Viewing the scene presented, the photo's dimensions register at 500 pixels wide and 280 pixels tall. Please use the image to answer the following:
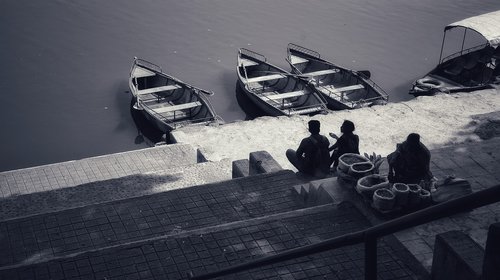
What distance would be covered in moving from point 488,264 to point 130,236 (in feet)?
16.1

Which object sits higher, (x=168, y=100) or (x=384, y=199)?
(x=384, y=199)

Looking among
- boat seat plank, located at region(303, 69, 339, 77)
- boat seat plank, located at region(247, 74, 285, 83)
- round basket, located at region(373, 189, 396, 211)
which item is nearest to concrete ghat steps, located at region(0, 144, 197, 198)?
boat seat plank, located at region(247, 74, 285, 83)

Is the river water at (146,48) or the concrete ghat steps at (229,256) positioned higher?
the concrete ghat steps at (229,256)

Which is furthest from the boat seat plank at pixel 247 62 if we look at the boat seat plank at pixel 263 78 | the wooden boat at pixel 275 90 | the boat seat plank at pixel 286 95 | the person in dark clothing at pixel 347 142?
the person in dark clothing at pixel 347 142

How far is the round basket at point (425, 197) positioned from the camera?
26.5 feet

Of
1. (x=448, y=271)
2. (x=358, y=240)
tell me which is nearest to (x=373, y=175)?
(x=448, y=271)

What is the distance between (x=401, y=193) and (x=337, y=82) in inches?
619

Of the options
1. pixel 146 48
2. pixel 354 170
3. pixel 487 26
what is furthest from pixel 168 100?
pixel 354 170

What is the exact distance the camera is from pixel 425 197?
26.5 feet

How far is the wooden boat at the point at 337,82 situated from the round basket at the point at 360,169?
12878 mm

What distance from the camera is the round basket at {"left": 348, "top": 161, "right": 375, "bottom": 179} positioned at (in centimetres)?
856

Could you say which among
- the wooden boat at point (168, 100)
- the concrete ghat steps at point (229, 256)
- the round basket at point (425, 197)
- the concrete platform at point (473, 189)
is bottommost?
the wooden boat at point (168, 100)

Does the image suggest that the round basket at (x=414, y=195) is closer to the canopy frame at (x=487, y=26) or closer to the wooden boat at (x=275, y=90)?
the wooden boat at (x=275, y=90)

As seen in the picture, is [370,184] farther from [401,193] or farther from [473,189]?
[473,189]
